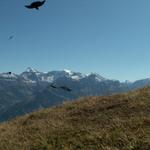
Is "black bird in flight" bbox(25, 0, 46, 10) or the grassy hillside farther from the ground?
"black bird in flight" bbox(25, 0, 46, 10)

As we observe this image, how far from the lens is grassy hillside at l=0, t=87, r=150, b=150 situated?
1190cm

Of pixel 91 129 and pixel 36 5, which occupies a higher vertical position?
pixel 36 5

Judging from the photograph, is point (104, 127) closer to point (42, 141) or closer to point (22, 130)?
point (42, 141)

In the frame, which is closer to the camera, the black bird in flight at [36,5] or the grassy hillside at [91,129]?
the black bird in flight at [36,5]

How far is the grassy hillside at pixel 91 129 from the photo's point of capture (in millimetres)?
11898

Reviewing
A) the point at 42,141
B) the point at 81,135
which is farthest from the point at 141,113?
the point at 42,141

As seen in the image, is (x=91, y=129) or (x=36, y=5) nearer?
(x=36, y=5)

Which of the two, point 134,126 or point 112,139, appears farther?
point 134,126

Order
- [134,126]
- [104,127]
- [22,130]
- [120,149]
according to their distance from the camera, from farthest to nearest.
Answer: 1. [22,130]
2. [104,127]
3. [134,126]
4. [120,149]

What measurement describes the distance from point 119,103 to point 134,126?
548cm

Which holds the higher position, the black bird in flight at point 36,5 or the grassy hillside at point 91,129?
the black bird in flight at point 36,5

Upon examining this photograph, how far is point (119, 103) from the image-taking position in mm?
18656

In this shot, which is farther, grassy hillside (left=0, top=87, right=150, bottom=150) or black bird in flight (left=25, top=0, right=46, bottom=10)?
grassy hillside (left=0, top=87, right=150, bottom=150)

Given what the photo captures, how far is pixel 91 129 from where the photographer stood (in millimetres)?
14195
